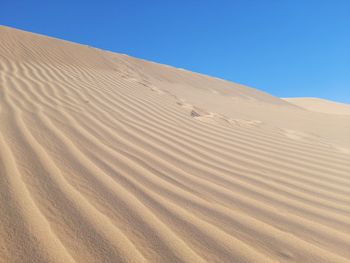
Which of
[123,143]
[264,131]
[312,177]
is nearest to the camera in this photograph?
[312,177]

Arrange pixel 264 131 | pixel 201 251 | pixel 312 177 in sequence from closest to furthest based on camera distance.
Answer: pixel 201 251
pixel 312 177
pixel 264 131

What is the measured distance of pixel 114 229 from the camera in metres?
1.69

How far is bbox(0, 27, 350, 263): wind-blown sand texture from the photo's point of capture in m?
1.60

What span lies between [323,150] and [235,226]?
2.60m

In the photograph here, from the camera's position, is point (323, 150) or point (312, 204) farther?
point (323, 150)

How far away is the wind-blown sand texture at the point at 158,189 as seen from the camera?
1.60 m

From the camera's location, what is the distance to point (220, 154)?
337 centimetres

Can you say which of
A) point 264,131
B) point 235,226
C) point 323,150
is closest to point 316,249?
point 235,226

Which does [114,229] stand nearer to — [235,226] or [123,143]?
[235,226]

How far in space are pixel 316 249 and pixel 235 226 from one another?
0.41m

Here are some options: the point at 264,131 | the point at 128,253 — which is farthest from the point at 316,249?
the point at 264,131

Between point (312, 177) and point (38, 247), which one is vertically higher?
point (312, 177)

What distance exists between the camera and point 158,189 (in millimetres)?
2289

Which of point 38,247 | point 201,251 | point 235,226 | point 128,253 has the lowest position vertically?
point 38,247
